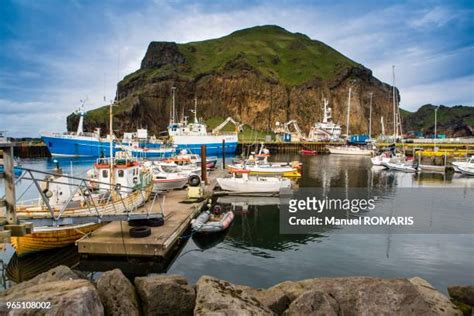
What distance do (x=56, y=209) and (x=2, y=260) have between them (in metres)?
4.40

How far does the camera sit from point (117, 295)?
355 inches

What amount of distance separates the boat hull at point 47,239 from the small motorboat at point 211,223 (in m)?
6.68

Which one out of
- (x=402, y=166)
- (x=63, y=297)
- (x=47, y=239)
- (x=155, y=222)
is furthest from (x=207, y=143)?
(x=63, y=297)

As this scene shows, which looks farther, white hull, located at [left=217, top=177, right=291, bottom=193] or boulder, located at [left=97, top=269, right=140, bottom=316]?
white hull, located at [left=217, top=177, right=291, bottom=193]

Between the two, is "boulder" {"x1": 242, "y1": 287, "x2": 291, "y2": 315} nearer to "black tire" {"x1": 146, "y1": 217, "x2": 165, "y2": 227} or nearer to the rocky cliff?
"black tire" {"x1": 146, "y1": 217, "x2": 165, "y2": 227}

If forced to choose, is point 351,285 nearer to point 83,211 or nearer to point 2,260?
point 83,211

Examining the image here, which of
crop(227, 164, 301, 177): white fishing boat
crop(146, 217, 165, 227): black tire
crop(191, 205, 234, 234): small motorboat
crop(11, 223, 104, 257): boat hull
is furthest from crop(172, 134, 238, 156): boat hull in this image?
crop(11, 223, 104, 257): boat hull

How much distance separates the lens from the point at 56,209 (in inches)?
700

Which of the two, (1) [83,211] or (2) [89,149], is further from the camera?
(2) [89,149]

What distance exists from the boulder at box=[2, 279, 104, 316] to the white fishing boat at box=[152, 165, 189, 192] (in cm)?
2574

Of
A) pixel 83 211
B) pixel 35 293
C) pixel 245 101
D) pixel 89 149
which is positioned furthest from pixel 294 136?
pixel 35 293

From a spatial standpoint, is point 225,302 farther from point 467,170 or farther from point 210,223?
point 467,170

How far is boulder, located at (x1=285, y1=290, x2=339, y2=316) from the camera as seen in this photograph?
27.8 ft

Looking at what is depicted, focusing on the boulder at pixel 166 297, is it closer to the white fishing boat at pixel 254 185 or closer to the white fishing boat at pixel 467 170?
the white fishing boat at pixel 254 185
